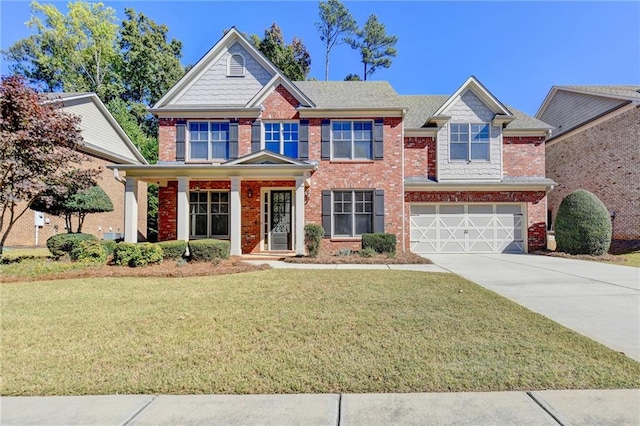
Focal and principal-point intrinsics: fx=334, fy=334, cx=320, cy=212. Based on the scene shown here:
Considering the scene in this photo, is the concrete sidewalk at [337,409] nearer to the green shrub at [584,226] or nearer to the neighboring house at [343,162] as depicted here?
the neighboring house at [343,162]

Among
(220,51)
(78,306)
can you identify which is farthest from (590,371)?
(220,51)

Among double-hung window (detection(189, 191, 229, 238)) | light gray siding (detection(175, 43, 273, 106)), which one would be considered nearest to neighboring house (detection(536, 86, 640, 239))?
light gray siding (detection(175, 43, 273, 106))

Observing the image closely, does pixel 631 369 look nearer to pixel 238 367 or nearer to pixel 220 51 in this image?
pixel 238 367

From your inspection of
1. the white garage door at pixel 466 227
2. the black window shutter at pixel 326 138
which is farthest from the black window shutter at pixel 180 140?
the white garage door at pixel 466 227

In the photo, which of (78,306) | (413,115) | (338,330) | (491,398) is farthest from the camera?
(413,115)

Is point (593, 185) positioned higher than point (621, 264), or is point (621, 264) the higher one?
point (593, 185)

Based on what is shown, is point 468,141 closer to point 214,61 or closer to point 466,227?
point 466,227

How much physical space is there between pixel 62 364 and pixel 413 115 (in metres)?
16.2

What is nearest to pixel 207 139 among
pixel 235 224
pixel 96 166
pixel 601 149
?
pixel 235 224

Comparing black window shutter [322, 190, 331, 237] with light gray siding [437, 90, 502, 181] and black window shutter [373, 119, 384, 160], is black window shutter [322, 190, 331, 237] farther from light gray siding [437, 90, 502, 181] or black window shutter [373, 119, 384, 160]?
light gray siding [437, 90, 502, 181]

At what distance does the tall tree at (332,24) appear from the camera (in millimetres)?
35031

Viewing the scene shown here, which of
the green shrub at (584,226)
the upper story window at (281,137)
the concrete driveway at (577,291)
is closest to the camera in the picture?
the concrete driveway at (577,291)

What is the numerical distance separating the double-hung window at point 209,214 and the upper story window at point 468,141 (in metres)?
10.4

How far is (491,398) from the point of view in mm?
2986
